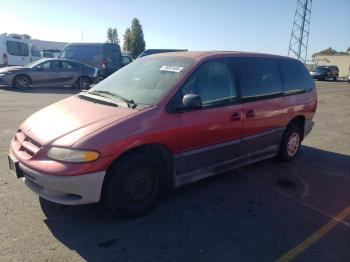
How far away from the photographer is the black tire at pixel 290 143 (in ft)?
18.3

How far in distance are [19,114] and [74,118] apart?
595 cm

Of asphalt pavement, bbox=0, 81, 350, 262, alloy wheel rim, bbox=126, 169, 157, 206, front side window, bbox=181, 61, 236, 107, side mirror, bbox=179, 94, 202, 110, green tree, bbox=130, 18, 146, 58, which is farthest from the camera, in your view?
green tree, bbox=130, 18, 146, 58

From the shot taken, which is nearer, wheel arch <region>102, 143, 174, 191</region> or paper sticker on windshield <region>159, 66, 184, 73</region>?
wheel arch <region>102, 143, 174, 191</region>

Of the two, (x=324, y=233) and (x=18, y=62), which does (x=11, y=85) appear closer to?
(x=18, y=62)

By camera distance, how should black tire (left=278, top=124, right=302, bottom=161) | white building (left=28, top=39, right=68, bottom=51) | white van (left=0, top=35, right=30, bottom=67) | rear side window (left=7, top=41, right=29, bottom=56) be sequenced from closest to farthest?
black tire (left=278, top=124, right=302, bottom=161) < white van (left=0, top=35, right=30, bottom=67) < rear side window (left=7, top=41, right=29, bottom=56) < white building (left=28, top=39, right=68, bottom=51)

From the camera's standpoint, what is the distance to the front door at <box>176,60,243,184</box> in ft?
12.8

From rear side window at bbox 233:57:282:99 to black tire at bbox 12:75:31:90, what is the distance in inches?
474

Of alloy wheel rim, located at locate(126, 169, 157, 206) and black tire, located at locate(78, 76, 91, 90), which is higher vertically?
black tire, located at locate(78, 76, 91, 90)

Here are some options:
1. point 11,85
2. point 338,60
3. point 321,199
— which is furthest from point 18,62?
point 338,60

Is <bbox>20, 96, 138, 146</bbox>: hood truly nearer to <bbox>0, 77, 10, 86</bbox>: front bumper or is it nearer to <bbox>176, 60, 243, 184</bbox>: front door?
<bbox>176, 60, 243, 184</bbox>: front door

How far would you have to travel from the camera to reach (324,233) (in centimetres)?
353

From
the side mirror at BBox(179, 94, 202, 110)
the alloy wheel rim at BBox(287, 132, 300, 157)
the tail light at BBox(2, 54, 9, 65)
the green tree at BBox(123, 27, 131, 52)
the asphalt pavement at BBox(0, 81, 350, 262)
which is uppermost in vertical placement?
the green tree at BBox(123, 27, 131, 52)

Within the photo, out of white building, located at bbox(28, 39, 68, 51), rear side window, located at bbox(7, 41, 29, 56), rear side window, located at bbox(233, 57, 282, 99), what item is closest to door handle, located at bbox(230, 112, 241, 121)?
rear side window, located at bbox(233, 57, 282, 99)

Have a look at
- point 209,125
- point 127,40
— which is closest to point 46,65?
point 209,125
